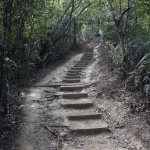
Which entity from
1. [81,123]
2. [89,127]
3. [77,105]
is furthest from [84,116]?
[77,105]

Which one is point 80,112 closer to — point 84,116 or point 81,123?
point 84,116

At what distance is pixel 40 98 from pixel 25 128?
218 cm

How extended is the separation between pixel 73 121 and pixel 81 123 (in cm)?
25

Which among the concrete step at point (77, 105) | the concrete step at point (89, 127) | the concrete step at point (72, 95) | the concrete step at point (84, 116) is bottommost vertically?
the concrete step at point (89, 127)

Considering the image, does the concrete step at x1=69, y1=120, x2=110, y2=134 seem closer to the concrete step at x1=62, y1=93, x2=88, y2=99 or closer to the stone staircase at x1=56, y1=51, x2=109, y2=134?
the stone staircase at x1=56, y1=51, x2=109, y2=134

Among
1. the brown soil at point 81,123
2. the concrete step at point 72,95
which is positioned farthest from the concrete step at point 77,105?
the concrete step at point 72,95

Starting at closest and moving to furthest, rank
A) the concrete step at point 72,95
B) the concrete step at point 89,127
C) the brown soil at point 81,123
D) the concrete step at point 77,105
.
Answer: the brown soil at point 81,123 → the concrete step at point 89,127 → the concrete step at point 77,105 → the concrete step at point 72,95

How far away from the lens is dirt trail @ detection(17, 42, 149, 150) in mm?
4438

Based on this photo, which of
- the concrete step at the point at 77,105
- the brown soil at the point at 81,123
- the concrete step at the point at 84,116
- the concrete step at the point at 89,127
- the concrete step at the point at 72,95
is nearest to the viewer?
the brown soil at the point at 81,123

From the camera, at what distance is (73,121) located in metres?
5.56

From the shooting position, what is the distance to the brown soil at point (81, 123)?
173 inches

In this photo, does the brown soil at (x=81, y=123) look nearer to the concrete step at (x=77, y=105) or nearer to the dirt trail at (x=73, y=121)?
the dirt trail at (x=73, y=121)

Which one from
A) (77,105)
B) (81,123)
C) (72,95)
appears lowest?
(81,123)

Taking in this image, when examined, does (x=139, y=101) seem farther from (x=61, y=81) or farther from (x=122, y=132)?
(x=61, y=81)
